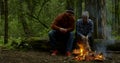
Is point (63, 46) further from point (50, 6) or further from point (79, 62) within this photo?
point (50, 6)

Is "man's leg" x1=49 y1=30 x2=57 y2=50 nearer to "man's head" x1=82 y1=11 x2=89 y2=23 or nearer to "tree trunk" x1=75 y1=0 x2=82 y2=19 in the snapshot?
"man's head" x1=82 y1=11 x2=89 y2=23

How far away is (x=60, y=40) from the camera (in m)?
11.5

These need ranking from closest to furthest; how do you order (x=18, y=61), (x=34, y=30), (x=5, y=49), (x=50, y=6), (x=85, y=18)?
1. (x=18, y=61)
2. (x=85, y=18)
3. (x=5, y=49)
4. (x=34, y=30)
5. (x=50, y=6)

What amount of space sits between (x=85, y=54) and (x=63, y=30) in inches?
53.8

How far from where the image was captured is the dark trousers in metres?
11.1

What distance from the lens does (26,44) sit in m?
11.9

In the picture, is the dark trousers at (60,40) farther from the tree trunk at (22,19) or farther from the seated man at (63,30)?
the tree trunk at (22,19)

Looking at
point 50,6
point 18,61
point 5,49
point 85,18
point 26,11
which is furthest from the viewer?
point 50,6

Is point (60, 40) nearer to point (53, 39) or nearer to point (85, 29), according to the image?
point (53, 39)

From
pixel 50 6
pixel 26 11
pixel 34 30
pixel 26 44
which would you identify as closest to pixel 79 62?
pixel 26 44

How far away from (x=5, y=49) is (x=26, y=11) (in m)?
7.95

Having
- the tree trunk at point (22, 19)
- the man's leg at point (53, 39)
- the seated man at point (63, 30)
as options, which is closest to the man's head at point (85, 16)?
the seated man at point (63, 30)

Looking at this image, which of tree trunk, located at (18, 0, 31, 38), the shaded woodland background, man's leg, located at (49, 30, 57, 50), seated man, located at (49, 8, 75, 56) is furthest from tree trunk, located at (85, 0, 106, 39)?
tree trunk, located at (18, 0, 31, 38)

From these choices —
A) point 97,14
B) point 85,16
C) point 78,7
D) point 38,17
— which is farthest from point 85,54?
point 78,7
